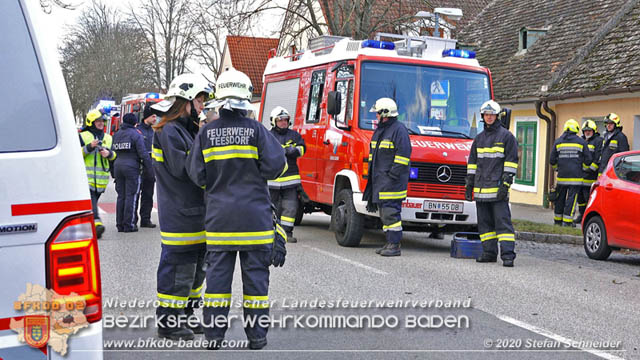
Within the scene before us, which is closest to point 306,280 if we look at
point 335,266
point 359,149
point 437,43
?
point 335,266

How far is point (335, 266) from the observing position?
9.61 m

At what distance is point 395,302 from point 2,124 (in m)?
5.10

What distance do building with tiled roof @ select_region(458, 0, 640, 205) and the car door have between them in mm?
6956

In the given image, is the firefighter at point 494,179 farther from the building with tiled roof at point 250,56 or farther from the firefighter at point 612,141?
the building with tiled roof at point 250,56

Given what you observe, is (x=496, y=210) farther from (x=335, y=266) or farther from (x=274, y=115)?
(x=274, y=115)

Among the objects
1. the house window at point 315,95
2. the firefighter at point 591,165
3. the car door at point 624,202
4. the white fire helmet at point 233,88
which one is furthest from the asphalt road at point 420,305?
the firefighter at point 591,165

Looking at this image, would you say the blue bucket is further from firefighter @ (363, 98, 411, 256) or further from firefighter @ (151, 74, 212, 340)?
firefighter @ (151, 74, 212, 340)

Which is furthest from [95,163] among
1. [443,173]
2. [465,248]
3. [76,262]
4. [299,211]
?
[76,262]

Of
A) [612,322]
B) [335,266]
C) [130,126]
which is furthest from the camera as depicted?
[130,126]

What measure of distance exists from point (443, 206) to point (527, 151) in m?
12.9

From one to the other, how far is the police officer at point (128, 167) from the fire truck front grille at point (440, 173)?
4.51 m

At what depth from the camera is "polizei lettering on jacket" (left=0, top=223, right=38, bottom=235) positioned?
2912mm

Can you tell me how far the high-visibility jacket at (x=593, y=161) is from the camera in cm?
1641

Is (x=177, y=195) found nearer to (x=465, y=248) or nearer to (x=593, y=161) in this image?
(x=465, y=248)
